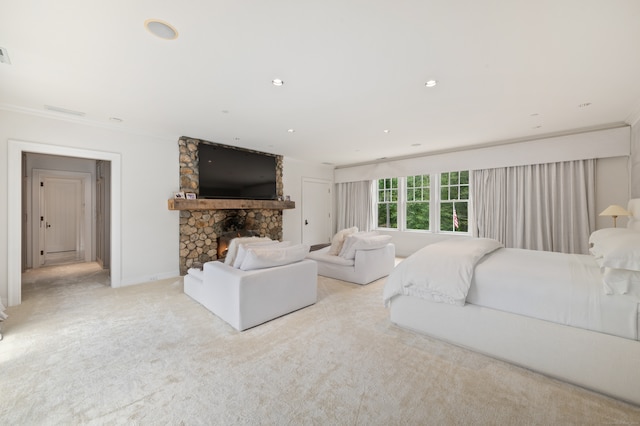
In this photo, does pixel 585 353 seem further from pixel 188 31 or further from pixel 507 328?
pixel 188 31

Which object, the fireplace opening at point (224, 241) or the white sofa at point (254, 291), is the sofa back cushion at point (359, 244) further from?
the fireplace opening at point (224, 241)

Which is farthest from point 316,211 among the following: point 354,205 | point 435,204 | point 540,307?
point 540,307

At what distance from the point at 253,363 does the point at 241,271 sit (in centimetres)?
93

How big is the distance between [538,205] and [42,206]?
9749 millimetres

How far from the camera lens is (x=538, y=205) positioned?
4.76m

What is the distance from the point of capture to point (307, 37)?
6.42ft

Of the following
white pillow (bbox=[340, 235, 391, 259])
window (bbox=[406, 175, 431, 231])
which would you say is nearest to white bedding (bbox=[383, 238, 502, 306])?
white pillow (bbox=[340, 235, 391, 259])

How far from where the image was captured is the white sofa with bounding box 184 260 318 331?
2621 mm

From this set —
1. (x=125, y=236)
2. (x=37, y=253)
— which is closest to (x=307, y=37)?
(x=125, y=236)

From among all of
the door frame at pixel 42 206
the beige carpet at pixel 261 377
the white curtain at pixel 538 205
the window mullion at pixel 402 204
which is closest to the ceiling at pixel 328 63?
the white curtain at pixel 538 205

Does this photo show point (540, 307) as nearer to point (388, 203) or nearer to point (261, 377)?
point (261, 377)

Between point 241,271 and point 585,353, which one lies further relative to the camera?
point 241,271

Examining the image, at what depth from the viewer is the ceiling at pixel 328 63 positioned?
1.71 m

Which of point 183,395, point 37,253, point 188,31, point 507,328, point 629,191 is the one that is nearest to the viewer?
point 183,395
